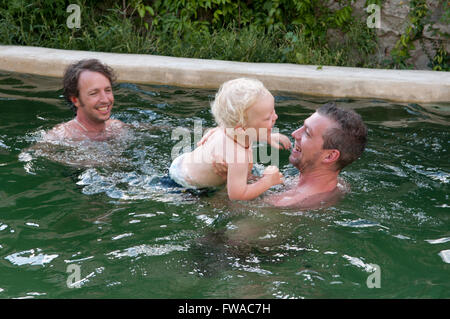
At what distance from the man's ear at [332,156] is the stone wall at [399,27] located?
531cm

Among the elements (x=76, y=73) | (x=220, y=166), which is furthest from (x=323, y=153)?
(x=76, y=73)

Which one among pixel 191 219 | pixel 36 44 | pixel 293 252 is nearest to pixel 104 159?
pixel 191 219

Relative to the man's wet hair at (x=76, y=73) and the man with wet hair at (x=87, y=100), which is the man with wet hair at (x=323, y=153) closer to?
the man with wet hair at (x=87, y=100)

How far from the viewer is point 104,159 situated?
16.8ft

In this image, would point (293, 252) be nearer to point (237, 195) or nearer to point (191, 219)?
point (237, 195)

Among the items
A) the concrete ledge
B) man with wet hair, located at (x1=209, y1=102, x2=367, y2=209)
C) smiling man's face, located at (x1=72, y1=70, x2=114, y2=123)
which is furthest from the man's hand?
the concrete ledge

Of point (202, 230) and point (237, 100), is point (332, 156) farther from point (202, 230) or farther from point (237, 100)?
point (202, 230)

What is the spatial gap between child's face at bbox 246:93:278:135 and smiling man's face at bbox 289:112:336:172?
33 centimetres

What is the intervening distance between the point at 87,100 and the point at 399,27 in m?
5.45

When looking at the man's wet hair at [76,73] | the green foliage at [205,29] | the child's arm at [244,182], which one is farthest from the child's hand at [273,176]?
the green foliage at [205,29]

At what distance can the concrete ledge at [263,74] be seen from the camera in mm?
6855

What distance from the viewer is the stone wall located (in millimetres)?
8703

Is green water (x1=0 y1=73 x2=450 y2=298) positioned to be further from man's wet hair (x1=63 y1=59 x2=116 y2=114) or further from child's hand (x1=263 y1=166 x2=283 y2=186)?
man's wet hair (x1=63 y1=59 x2=116 y2=114)
